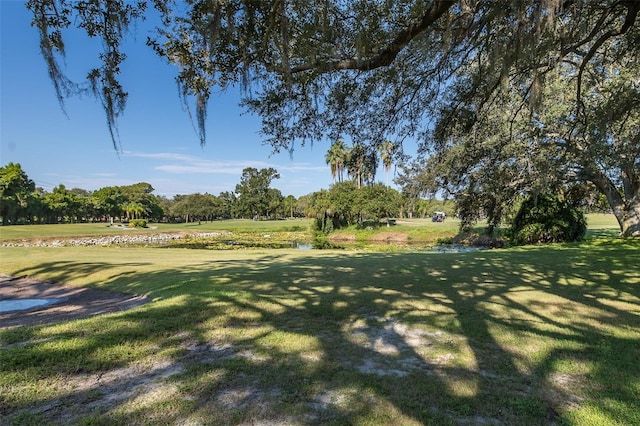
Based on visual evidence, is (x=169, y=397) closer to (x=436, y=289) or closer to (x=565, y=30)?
(x=436, y=289)

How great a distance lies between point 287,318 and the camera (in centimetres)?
471

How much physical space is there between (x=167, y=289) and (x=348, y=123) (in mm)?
4585

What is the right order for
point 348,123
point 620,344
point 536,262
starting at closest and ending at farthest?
1. point 620,344
2. point 348,123
3. point 536,262

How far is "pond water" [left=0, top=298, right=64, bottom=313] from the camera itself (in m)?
6.84

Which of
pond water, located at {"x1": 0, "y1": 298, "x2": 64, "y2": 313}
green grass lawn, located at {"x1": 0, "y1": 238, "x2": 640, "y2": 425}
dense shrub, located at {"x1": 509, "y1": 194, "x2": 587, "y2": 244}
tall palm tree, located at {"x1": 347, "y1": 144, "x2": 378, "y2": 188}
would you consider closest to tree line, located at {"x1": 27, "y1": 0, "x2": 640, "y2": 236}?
tall palm tree, located at {"x1": 347, "y1": 144, "x2": 378, "y2": 188}

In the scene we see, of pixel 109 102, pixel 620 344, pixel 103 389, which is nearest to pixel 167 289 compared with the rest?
pixel 109 102

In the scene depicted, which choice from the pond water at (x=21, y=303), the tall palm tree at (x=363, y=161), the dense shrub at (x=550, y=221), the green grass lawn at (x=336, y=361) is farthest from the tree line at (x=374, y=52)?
the dense shrub at (x=550, y=221)

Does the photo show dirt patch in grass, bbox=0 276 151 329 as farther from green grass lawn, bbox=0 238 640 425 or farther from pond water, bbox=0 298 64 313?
green grass lawn, bbox=0 238 640 425

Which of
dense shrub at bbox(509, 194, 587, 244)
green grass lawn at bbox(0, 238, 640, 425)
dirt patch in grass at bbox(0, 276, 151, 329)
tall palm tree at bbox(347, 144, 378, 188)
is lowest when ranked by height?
dirt patch in grass at bbox(0, 276, 151, 329)

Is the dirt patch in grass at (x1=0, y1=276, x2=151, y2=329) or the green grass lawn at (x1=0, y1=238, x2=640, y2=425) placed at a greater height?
the green grass lawn at (x1=0, y1=238, x2=640, y2=425)

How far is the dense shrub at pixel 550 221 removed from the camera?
1806 cm

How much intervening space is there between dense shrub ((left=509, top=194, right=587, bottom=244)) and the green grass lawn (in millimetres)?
13489

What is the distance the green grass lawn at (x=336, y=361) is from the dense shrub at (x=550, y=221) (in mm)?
13489

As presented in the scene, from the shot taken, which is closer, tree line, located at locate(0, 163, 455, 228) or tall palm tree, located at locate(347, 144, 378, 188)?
tall palm tree, located at locate(347, 144, 378, 188)
